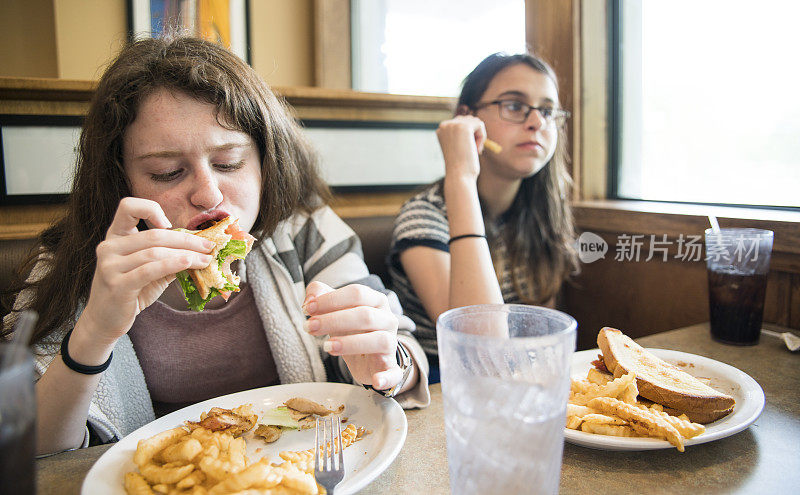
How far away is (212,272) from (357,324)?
0.29 m

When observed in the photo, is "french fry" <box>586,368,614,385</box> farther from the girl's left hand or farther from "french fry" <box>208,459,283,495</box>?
"french fry" <box>208,459,283,495</box>

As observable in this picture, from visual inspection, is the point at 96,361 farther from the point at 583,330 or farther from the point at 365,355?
the point at 583,330

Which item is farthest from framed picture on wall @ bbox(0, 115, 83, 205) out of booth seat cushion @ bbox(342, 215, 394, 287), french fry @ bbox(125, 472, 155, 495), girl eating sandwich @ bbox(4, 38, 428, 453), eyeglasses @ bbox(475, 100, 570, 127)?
eyeglasses @ bbox(475, 100, 570, 127)

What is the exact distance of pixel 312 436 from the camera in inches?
36.0

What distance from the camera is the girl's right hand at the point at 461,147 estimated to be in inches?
72.1

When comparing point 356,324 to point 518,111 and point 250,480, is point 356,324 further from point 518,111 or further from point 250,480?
point 518,111

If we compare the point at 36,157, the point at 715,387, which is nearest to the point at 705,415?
the point at 715,387

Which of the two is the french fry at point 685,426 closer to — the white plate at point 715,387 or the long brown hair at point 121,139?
the white plate at point 715,387

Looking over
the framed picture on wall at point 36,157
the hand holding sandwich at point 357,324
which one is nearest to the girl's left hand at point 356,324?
the hand holding sandwich at point 357,324

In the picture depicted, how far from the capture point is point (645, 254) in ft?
6.71

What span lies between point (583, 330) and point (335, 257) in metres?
1.28

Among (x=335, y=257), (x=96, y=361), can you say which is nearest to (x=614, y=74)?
(x=335, y=257)

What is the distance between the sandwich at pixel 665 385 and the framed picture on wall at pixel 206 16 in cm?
290

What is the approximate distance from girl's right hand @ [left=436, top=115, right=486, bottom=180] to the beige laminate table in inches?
40.0
